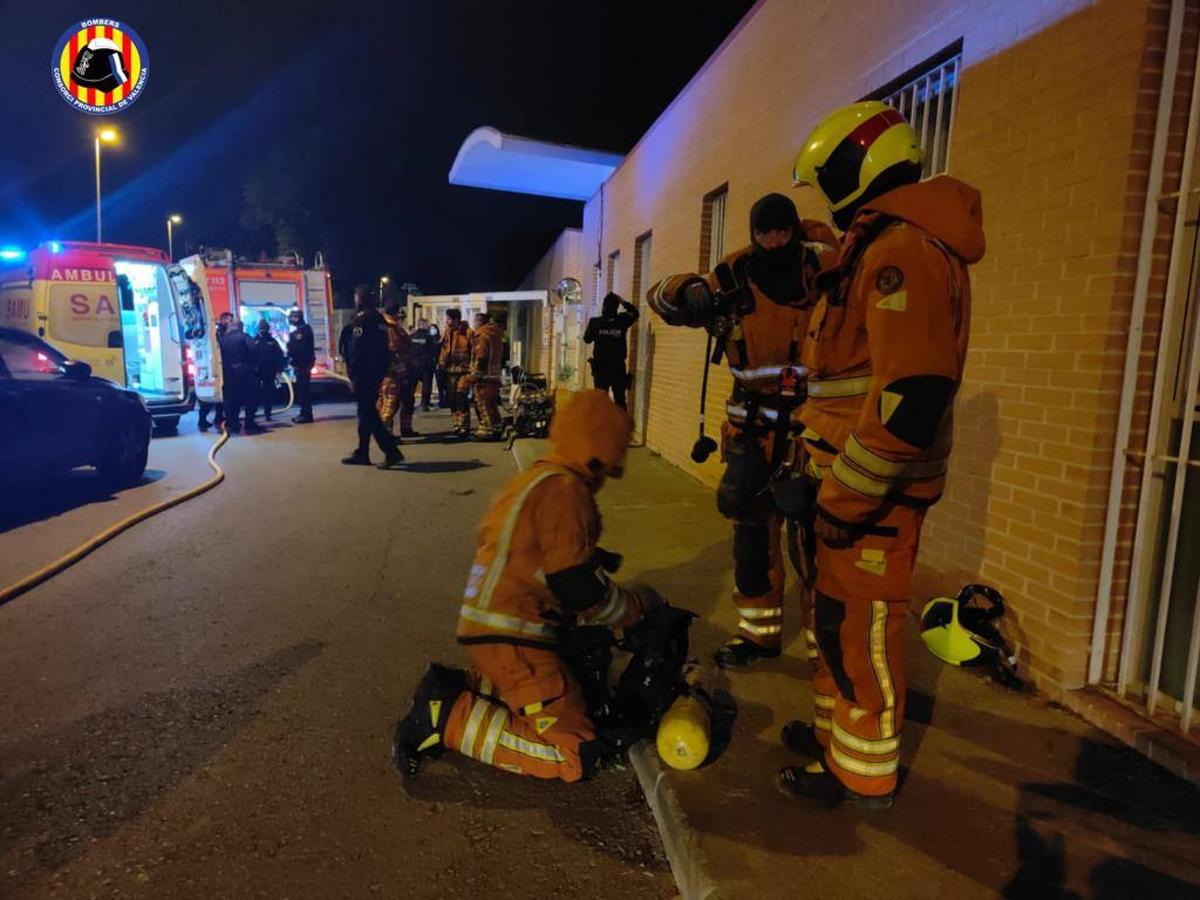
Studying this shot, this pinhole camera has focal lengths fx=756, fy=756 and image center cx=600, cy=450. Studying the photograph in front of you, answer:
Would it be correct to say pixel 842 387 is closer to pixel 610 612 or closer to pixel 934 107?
pixel 610 612

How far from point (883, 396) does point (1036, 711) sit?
1.88m

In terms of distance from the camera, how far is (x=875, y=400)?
6.97 ft

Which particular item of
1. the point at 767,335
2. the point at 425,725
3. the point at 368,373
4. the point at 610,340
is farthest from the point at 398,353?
the point at 425,725

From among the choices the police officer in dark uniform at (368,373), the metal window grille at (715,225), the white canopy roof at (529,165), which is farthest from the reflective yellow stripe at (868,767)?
the white canopy roof at (529,165)

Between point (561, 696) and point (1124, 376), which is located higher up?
point (1124, 376)

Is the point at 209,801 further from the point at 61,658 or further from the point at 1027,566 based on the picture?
the point at 1027,566

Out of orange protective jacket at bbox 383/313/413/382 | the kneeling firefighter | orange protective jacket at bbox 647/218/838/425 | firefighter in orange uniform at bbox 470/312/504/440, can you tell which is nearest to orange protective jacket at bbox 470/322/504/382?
firefighter in orange uniform at bbox 470/312/504/440

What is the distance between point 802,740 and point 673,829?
0.66 meters

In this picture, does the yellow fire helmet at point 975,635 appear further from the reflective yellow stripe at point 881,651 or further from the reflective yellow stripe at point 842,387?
the reflective yellow stripe at point 842,387

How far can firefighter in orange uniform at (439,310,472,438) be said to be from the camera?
1275 centimetres

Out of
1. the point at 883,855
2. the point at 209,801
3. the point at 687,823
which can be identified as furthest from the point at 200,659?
the point at 883,855

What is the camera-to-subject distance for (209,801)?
2.67 meters

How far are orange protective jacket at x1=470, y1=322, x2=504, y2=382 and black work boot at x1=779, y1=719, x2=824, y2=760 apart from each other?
1009cm

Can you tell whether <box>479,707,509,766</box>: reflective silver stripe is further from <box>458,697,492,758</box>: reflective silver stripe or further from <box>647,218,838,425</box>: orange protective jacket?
<box>647,218,838,425</box>: orange protective jacket
